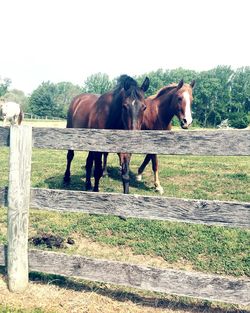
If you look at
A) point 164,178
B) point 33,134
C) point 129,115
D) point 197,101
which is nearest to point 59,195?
point 33,134

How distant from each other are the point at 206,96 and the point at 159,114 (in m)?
70.4

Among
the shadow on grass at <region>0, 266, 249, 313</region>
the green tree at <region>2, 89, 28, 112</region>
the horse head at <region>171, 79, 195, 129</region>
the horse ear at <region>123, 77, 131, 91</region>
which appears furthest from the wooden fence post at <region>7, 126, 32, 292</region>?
the green tree at <region>2, 89, 28, 112</region>

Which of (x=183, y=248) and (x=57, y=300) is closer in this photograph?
(x=57, y=300)

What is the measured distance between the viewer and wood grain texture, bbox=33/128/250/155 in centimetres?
293

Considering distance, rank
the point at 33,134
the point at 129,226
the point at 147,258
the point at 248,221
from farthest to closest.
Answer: the point at 129,226 → the point at 147,258 → the point at 33,134 → the point at 248,221

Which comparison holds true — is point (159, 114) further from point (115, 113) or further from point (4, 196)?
point (4, 196)

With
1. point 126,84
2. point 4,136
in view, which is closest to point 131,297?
point 4,136

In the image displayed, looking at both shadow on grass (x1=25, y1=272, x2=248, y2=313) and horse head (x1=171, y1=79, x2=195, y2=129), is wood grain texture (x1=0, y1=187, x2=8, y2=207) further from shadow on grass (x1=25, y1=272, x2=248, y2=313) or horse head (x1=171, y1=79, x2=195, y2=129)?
horse head (x1=171, y1=79, x2=195, y2=129)

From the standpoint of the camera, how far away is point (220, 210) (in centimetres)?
294

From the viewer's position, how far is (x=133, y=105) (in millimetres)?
5582

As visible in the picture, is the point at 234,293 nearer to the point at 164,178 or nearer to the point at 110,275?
the point at 110,275

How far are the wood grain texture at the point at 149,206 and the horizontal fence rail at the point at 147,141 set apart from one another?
1.58 ft

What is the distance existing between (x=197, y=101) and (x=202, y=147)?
248 feet

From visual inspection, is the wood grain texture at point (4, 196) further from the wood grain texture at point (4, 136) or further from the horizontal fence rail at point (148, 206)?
the wood grain texture at point (4, 136)
